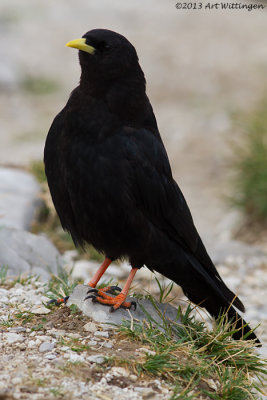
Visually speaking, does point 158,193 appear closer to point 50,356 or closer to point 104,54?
point 104,54

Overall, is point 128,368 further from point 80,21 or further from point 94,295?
point 80,21

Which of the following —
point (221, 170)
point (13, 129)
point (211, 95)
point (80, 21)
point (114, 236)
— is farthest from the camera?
point (80, 21)

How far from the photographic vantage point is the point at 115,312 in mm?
4191

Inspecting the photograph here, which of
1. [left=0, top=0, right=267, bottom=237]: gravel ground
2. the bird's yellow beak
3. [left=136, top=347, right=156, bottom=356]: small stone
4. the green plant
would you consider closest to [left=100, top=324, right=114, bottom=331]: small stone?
[left=136, top=347, right=156, bottom=356]: small stone

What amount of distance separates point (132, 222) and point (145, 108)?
31.0 inches

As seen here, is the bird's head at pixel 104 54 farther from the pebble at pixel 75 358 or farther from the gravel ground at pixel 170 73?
the gravel ground at pixel 170 73

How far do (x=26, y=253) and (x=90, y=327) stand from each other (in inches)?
75.7

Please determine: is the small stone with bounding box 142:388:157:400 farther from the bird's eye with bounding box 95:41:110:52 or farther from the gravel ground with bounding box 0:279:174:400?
the bird's eye with bounding box 95:41:110:52

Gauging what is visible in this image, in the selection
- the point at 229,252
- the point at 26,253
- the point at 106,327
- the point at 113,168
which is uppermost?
the point at 229,252

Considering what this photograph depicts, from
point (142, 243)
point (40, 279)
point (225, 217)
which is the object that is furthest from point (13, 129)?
point (142, 243)

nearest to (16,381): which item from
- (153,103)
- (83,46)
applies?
(83,46)

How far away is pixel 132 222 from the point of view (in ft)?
13.8

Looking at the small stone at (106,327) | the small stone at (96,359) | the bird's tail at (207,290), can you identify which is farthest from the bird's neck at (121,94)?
the small stone at (96,359)

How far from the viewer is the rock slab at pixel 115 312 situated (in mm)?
4121
